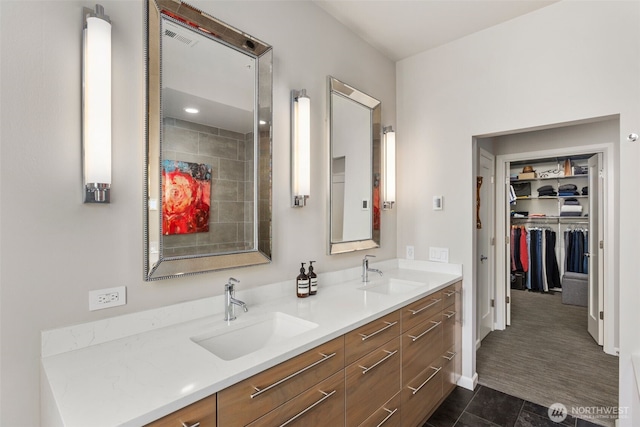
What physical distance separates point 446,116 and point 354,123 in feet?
2.80

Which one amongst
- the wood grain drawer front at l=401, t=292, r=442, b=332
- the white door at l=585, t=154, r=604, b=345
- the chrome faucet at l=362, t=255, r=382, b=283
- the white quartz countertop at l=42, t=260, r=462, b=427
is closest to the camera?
the white quartz countertop at l=42, t=260, r=462, b=427

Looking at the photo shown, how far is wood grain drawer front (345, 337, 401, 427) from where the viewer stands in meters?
1.55

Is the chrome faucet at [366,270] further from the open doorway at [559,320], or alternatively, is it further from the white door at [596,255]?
the white door at [596,255]

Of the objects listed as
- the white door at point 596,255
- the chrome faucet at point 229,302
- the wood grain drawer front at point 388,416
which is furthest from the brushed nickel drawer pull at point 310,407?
the white door at point 596,255

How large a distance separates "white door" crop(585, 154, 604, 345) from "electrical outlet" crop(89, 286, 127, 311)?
4.24m

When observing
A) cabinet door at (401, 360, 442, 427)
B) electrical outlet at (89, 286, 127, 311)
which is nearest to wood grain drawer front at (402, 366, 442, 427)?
cabinet door at (401, 360, 442, 427)

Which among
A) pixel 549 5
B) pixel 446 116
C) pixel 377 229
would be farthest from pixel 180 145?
pixel 549 5

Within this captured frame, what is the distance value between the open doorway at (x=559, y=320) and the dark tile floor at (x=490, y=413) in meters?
0.14

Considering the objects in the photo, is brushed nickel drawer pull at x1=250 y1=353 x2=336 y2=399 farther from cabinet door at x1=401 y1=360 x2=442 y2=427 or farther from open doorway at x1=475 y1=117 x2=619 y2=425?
open doorway at x1=475 y1=117 x2=619 y2=425

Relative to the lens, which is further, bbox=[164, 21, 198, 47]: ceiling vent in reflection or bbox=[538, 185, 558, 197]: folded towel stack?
bbox=[538, 185, 558, 197]: folded towel stack

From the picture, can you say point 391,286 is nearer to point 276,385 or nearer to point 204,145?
point 276,385

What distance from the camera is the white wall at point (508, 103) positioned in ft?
6.62

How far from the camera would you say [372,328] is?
5.53 feet

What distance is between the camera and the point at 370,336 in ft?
5.47
